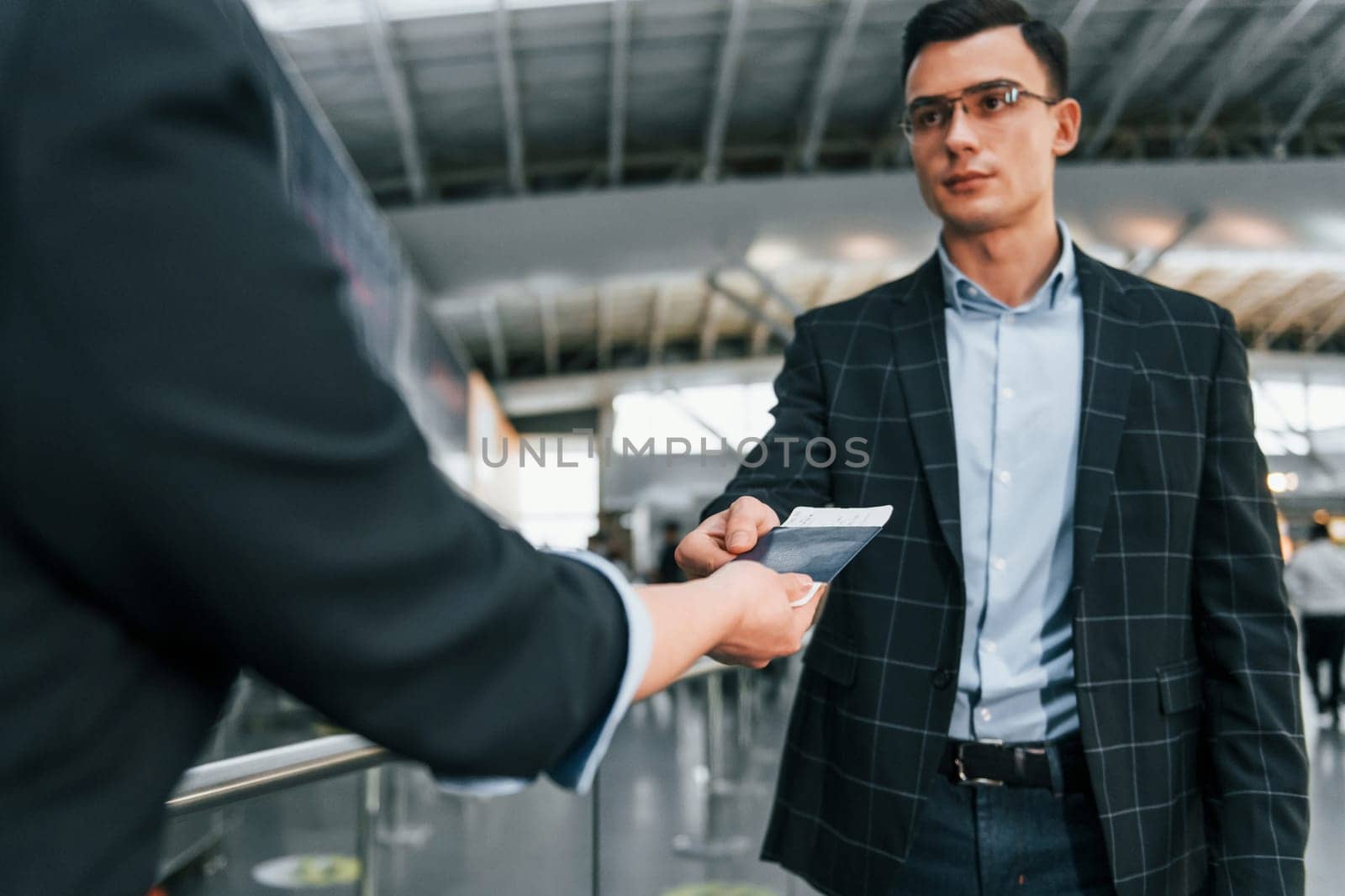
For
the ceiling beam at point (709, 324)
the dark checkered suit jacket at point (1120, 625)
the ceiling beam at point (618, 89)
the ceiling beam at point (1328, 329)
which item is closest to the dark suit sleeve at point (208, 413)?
the dark checkered suit jacket at point (1120, 625)

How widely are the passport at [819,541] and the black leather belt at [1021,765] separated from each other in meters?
0.62

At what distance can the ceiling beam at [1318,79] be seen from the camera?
1708 cm

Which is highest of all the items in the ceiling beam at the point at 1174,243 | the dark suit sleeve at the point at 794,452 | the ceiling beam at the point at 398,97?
the ceiling beam at the point at 398,97

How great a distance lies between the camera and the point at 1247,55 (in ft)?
55.4

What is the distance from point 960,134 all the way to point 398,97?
14539 mm

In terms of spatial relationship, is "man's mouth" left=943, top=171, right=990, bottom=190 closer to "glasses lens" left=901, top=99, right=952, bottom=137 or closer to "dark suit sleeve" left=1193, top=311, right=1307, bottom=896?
"glasses lens" left=901, top=99, right=952, bottom=137

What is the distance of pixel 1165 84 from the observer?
18109 millimetres

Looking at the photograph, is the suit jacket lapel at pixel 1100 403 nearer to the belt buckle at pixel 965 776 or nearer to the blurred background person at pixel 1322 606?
the belt buckle at pixel 965 776

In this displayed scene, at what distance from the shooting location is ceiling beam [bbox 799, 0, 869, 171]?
14812 millimetres

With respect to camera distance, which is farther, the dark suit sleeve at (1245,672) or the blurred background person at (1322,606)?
the blurred background person at (1322,606)

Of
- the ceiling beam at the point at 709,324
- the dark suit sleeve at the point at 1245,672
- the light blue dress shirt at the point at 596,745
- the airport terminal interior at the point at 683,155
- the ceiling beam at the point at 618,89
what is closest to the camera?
the light blue dress shirt at the point at 596,745

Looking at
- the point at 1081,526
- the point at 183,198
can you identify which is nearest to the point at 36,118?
the point at 183,198

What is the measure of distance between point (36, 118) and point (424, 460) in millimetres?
251

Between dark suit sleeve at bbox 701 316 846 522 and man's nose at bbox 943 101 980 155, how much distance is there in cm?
39
